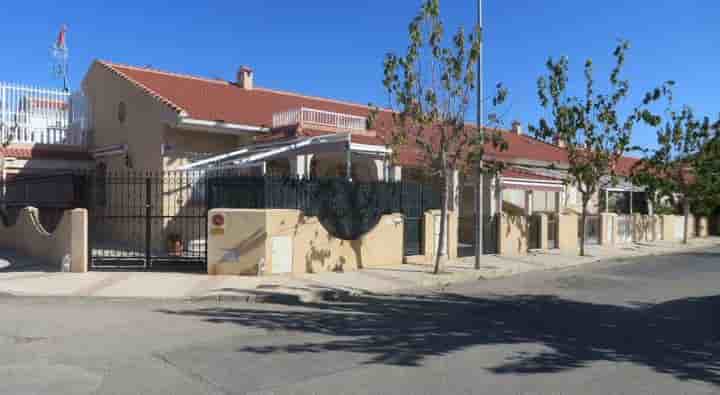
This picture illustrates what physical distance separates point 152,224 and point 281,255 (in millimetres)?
6291

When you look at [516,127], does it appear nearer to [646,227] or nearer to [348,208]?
[646,227]

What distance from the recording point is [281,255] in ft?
40.7

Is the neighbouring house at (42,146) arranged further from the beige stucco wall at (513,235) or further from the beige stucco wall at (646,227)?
the beige stucco wall at (646,227)

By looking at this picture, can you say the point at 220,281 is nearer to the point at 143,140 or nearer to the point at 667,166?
the point at 143,140

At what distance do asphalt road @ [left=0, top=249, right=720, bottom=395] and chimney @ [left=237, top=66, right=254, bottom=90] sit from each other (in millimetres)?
14764

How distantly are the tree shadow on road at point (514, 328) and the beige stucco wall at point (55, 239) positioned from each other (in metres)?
4.56

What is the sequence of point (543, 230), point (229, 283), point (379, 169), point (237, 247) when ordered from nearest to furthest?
1. point (229, 283)
2. point (237, 247)
3. point (379, 169)
4. point (543, 230)

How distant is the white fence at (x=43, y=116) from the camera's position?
20.9 meters

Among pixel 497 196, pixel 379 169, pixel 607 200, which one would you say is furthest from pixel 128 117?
pixel 607 200

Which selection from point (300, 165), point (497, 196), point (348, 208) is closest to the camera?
point (348, 208)

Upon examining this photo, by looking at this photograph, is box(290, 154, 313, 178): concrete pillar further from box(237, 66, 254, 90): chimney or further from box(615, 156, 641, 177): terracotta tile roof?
box(615, 156, 641, 177): terracotta tile roof

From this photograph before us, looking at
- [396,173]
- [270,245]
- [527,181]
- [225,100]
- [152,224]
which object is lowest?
[270,245]

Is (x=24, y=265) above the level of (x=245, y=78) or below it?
below

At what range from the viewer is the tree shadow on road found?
6.36 metres
